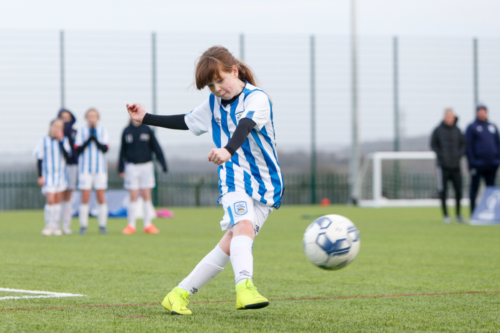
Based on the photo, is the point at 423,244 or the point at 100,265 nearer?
the point at 100,265

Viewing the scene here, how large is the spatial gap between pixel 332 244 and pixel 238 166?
74cm

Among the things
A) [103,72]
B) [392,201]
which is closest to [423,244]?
[392,201]

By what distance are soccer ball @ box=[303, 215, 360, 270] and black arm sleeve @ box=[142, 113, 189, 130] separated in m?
1.04

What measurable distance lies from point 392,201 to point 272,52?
6.01 m

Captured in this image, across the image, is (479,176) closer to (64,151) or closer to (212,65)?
(64,151)

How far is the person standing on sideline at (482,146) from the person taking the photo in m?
12.6

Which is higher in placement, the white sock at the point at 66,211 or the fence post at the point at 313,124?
the fence post at the point at 313,124

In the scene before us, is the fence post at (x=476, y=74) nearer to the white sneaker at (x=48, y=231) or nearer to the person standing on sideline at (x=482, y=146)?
the person standing on sideline at (x=482, y=146)

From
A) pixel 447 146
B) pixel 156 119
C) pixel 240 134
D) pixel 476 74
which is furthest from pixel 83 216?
pixel 476 74

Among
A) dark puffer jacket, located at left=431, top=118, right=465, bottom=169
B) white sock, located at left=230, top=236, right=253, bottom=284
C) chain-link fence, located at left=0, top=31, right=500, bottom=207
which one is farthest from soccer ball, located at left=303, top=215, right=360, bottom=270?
chain-link fence, located at left=0, top=31, right=500, bottom=207

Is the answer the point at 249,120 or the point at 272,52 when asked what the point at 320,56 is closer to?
the point at 272,52

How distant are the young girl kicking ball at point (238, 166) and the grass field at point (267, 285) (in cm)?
28

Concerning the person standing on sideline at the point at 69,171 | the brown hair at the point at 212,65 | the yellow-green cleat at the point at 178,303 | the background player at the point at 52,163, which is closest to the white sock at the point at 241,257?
the yellow-green cleat at the point at 178,303

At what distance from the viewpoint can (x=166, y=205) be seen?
72.2 ft
